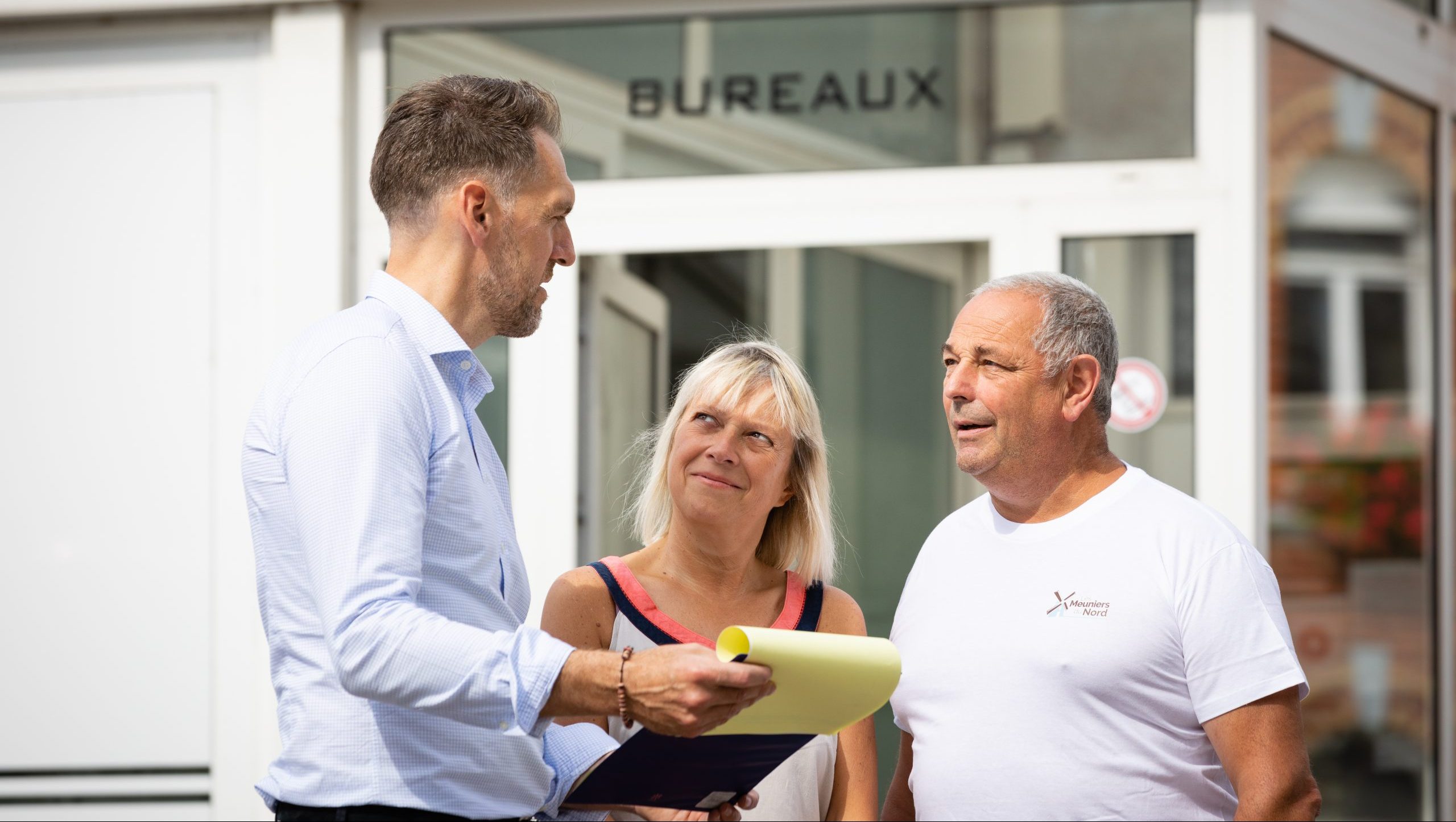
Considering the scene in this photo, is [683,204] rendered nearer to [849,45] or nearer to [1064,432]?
[849,45]

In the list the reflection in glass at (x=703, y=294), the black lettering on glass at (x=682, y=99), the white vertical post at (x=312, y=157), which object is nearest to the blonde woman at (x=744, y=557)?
the reflection in glass at (x=703, y=294)

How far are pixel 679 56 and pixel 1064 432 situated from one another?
214cm

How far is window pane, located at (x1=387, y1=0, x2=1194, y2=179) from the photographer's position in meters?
3.99

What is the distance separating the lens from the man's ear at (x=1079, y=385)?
2.47 metres

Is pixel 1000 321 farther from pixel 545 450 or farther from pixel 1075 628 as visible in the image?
pixel 545 450

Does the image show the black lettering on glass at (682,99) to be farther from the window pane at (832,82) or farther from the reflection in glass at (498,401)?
the reflection in glass at (498,401)

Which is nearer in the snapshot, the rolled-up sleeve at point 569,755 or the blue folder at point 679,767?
the blue folder at point 679,767

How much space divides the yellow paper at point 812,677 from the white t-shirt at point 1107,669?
0.51m

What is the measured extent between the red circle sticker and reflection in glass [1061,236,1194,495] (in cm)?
2

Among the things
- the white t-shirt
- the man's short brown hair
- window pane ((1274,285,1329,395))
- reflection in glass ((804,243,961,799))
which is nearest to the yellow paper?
the white t-shirt

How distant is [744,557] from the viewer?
2820mm

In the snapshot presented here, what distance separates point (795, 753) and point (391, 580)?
119 centimetres

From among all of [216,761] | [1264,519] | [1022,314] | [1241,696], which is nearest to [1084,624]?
[1241,696]

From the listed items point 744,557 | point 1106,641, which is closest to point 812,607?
point 744,557
